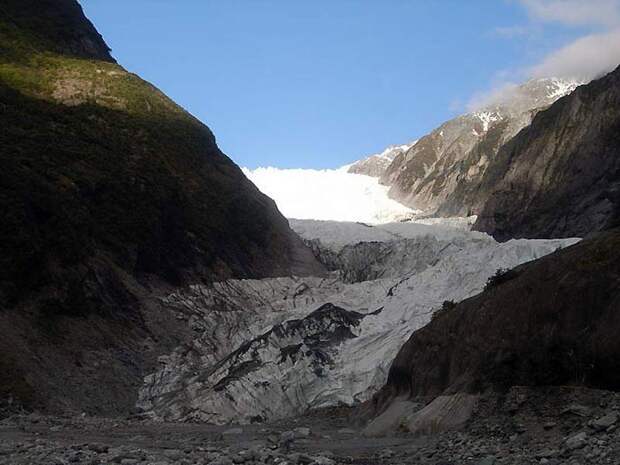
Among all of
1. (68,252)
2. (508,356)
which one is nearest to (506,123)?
(68,252)

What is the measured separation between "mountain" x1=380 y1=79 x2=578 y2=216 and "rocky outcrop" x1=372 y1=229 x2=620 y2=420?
75.9 metres

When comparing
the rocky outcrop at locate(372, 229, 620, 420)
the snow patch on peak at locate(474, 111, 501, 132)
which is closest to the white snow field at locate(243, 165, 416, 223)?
the snow patch on peak at locate(474, 111, 501, 132)

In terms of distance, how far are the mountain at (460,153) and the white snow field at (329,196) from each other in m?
3.54

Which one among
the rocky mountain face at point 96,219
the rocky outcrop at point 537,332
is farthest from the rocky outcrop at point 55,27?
the rocky outcrop at point 537,332

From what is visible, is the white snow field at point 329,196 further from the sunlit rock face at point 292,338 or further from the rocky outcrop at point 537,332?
the rocky outcrop at point 537,332

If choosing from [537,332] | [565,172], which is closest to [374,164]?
[565,172]

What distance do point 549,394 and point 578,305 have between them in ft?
5.22

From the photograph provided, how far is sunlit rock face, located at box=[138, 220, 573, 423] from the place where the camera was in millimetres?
26531

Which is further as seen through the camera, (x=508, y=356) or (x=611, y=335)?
(x=508, y=356)

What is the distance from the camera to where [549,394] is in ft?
39.3

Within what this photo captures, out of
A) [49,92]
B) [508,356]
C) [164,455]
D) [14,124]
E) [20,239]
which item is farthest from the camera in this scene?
[49,92]

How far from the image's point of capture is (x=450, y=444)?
12016 mm

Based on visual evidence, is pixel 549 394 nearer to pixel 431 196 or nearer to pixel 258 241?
pixel 258 241

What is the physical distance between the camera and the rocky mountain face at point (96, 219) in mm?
31359
